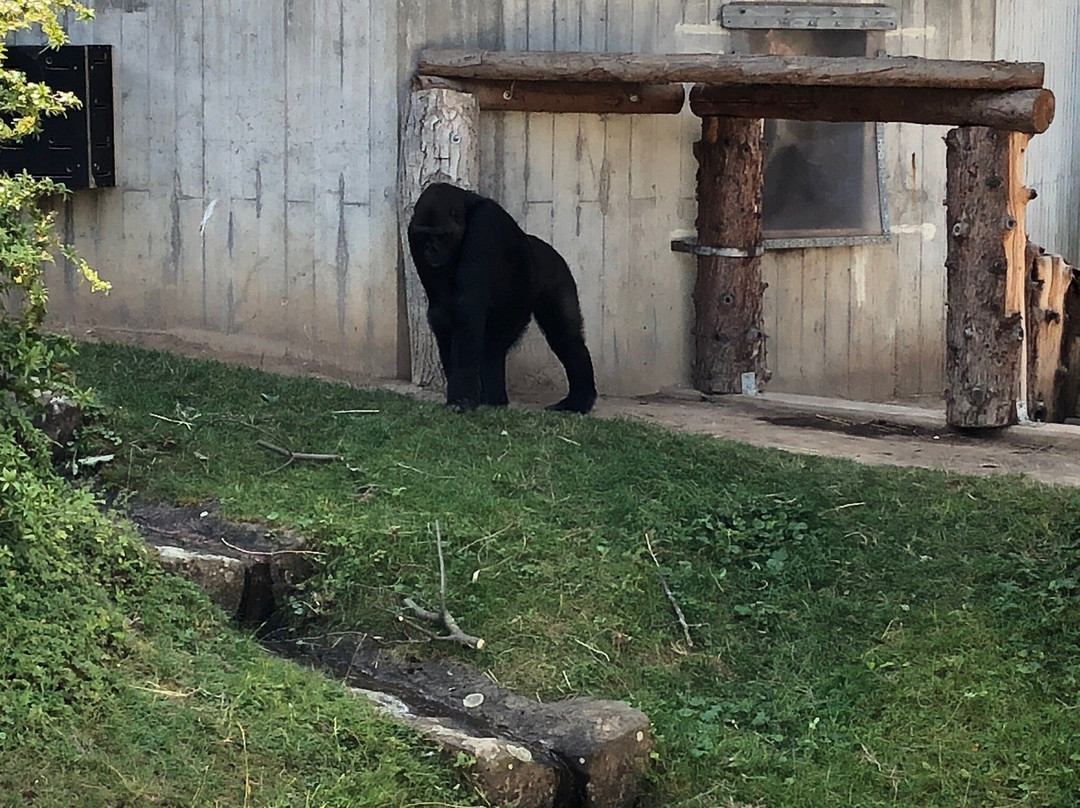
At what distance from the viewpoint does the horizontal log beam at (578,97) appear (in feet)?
28.5

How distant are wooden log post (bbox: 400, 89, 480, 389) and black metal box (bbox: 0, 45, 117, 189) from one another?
195 cm

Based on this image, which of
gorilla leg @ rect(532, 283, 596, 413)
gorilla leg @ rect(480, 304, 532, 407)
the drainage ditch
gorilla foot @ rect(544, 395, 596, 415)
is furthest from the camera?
gorilla leg @ rect(532, 283, 596, 413)

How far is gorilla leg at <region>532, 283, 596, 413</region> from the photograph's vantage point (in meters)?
8.48

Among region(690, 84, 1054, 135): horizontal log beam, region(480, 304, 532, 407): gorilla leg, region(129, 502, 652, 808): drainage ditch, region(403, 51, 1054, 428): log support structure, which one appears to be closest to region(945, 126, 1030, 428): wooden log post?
region(403, 51, 1054, 428): log support structure

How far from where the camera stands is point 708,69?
27.1 feet

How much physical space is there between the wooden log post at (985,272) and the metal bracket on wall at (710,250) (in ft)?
5.54

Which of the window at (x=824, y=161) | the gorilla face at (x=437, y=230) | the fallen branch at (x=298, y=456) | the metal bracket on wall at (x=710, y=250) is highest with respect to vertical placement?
the window at (x=824, y=161)

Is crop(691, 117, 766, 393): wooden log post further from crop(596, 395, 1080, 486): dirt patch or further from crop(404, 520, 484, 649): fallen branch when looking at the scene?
crop(404, 520, 484, 649): fallen branch

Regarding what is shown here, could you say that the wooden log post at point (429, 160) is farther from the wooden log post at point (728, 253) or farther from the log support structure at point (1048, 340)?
the log support structure at point (1048, 340)

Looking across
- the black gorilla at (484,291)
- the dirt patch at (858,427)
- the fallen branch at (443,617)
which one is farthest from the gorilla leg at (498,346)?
the fallen branch at (443,617)

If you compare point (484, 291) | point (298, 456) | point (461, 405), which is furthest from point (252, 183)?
point (298, 456)

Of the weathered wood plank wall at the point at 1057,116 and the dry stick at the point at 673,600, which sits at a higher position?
the weathered wood plank wall at the point at 1057,116

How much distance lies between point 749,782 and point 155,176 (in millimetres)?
6121

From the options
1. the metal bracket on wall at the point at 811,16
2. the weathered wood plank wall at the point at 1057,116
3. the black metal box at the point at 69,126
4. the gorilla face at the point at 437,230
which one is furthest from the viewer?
the weathered wood plank wall at the point at 1057,116
